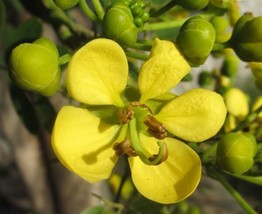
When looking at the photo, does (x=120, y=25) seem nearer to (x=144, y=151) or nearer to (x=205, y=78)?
(x=144, y=151)

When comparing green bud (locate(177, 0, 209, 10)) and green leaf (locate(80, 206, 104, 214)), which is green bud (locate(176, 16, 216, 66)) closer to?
green bud (locate(177, 0, 209, 10))

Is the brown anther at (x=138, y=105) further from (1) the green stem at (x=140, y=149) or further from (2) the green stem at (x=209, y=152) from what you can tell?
(2) the green stem at (x=209, y=152)

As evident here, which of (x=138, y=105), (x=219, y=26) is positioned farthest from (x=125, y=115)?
(x=219, y=26)

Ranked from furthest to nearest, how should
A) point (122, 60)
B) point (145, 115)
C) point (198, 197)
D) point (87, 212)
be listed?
point (198, 197) < point (87, 212) < point (145, 115) < point (122, 60)

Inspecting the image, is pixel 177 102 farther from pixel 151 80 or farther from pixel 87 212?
pixel 87 212

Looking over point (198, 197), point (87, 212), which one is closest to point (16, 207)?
point (198, 197)
